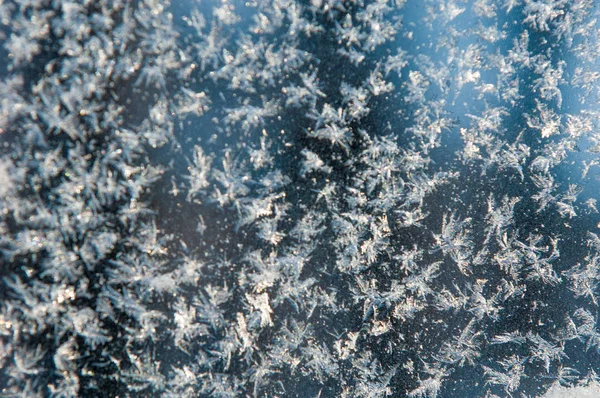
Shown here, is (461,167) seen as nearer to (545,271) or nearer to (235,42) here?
(545,271)

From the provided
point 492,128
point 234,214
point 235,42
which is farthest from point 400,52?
point 234,214

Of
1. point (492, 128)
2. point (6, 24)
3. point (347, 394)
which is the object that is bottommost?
point (347, 394)

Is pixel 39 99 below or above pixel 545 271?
above

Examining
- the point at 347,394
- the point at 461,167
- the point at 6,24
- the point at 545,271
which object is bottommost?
the point at 347,394

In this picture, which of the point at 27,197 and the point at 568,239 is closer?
the point at 27,197

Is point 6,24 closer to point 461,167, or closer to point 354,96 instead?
point 354,96

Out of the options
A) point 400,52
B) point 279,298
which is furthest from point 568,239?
point 279,298
